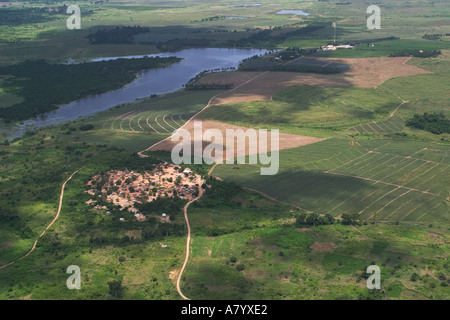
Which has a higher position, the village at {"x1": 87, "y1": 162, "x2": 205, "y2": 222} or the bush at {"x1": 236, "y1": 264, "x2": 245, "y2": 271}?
the village at {"x1": 87, "y1": 162, "x2": 205, "y2": 222}

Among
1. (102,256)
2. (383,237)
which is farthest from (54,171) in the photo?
(383,237)

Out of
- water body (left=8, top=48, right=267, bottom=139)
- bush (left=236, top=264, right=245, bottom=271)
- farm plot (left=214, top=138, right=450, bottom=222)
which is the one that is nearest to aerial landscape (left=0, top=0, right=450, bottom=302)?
bush (left=236, top=264, right=245, bottom=271)

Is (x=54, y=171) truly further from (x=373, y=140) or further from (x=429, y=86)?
(x=429, y=86)

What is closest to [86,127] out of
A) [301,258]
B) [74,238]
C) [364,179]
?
[74,238]

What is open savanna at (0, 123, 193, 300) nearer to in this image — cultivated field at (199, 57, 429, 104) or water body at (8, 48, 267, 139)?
water body at (8, 48, 267, 139)

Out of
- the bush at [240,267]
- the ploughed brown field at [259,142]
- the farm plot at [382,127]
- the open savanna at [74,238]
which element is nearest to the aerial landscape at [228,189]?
the bush at [240,267]

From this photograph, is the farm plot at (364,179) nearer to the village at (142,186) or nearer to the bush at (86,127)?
the village at (142,186)
